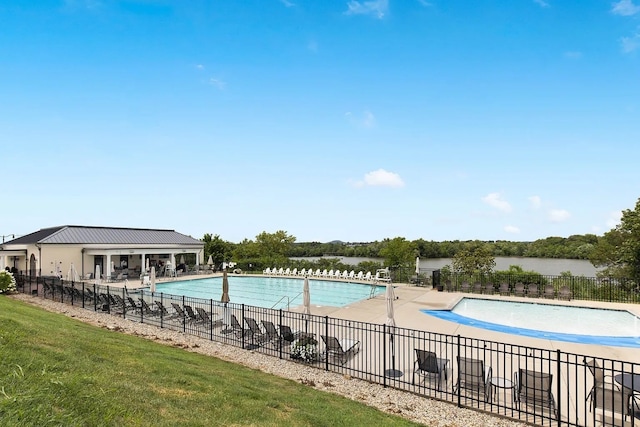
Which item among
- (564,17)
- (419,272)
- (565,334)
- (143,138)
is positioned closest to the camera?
(565,334)

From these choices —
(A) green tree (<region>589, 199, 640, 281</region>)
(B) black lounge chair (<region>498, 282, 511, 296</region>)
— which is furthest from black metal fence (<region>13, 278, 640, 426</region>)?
(A) green tree (<region>589, 199, 640, 281</region>)

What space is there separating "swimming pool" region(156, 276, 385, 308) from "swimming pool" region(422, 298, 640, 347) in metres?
6.32

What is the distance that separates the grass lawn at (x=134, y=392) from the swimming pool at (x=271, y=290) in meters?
12.6

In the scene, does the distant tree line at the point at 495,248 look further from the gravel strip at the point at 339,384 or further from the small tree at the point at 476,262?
the gravel strip at the point at 339,384

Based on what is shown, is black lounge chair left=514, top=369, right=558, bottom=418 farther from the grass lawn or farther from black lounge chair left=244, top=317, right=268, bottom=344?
black lounge chair left=244, top=317, right=268, bottom=344

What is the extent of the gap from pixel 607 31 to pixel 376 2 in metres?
9.25

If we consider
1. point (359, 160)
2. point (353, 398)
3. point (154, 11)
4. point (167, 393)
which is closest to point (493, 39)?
point (359, 160)

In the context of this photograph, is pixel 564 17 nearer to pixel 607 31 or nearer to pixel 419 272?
pixel 607 31

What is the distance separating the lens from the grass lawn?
4.01 meters

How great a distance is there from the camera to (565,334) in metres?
13.4

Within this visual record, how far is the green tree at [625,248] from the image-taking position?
22.4 m

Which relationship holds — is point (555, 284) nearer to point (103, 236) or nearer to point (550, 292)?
point (550, 292)

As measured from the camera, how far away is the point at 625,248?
2291 centimetres

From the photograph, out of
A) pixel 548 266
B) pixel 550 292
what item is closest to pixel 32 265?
pixel 550 292
